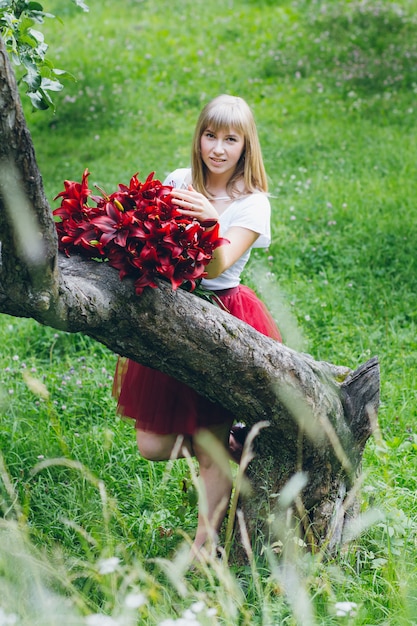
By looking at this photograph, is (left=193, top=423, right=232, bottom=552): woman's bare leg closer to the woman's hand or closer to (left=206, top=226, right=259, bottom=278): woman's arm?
(left=206, top=226, right=259, bottom=278): woman's arm

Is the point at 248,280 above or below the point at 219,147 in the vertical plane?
below

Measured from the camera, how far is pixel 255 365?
2.95 meters

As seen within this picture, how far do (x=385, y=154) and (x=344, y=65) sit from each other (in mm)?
3392

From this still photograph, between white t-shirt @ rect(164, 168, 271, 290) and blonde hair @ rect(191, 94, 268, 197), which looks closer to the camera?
white t-shirt @ rect(164, 168, 271, 290)

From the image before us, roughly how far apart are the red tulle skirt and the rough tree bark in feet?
0.75

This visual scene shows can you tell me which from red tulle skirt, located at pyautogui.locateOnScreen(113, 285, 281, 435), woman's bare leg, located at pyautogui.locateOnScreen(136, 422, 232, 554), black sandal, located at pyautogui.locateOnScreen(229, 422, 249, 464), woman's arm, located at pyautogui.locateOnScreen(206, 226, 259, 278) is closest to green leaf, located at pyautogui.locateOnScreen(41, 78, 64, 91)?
woman's arm, located at pyautogui.locateOnScreen(206, 226, 259, 278)

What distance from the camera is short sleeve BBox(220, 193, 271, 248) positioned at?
3215 mm

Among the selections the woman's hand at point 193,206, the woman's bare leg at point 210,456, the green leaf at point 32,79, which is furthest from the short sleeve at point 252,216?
the green leaf at point 32,79

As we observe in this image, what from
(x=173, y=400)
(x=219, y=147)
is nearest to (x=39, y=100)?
(x=219, y=147)

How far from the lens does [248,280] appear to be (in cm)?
588

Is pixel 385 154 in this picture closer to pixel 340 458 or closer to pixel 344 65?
pixel 344 65

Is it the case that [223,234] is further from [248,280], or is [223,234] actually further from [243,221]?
[248,280]

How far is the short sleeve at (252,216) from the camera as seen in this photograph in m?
3.21

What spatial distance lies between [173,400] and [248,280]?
2.71 metres
